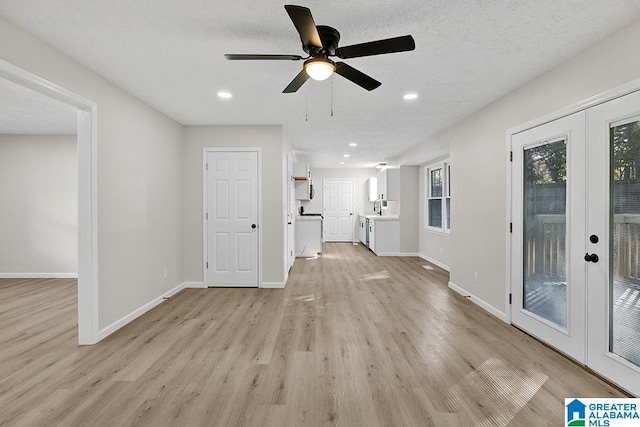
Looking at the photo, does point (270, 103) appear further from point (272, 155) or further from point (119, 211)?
point (119, 211)

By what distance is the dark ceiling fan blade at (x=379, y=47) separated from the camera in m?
1.76

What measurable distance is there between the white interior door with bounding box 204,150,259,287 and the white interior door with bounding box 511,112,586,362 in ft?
11.2

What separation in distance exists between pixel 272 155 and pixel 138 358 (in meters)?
3.08

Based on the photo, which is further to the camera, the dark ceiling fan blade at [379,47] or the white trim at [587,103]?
the white trim at [587,103]

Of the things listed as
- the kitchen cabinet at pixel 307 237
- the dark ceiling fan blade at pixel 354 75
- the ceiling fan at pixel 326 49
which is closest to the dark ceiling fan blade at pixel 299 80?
the ceiling fan at pixel 326 49

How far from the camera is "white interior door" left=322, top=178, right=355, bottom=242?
9953 mm

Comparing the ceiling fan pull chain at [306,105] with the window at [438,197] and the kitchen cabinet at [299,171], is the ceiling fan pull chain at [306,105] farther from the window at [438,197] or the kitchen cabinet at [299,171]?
the window at [438,197]

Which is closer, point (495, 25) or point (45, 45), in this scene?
point (495, 25)

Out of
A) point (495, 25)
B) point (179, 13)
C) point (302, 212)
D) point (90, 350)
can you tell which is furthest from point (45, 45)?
point (302, 212)

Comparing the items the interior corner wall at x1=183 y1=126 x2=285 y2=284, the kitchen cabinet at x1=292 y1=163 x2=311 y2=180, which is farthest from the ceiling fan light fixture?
the kitchen cabinet at x1=292 y1=163 x2=311 y2=180

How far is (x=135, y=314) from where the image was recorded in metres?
3.39

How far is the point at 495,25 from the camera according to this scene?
6.81 ft

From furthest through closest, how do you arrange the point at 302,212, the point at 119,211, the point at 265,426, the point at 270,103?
the point at 302,212 → the point at 270,103 → the point at 119,211 → the point at 265,426

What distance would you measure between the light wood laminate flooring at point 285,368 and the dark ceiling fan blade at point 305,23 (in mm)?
2255
